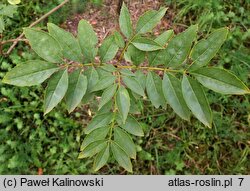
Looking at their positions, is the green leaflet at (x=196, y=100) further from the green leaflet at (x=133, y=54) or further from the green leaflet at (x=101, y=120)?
the green leaflet at (x=101, y=120)

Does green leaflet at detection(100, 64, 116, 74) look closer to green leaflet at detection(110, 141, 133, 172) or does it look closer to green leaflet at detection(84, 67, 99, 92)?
green leaflet at detection(84, 67, 99, 92)

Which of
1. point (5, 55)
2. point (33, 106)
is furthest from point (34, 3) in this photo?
point (33, 106)

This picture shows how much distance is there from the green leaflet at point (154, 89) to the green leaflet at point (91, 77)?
0.22 metres

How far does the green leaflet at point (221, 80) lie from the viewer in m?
1.25

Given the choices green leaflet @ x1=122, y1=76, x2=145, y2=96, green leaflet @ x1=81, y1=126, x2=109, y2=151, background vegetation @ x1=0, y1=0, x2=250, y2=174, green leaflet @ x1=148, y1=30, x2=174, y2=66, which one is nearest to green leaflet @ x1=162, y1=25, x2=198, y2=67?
green leaflet @ x1=148, y1=30, x2=174, y2=66

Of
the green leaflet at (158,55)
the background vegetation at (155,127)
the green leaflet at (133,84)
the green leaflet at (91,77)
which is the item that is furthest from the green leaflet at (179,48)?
the background vegetation at (155,127)

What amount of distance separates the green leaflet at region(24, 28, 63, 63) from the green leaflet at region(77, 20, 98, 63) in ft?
0.35

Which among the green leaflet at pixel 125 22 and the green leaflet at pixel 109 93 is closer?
the green leaflet at pixel 109 93

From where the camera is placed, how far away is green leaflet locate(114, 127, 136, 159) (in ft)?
5.17

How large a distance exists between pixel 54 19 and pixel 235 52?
1.39 m

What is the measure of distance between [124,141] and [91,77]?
34cm

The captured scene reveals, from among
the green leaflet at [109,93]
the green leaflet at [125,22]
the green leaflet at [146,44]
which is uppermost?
the green leaflet at [125,22]

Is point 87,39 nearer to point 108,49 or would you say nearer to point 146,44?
point 108,49

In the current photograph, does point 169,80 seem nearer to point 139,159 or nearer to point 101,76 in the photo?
point 101,76
